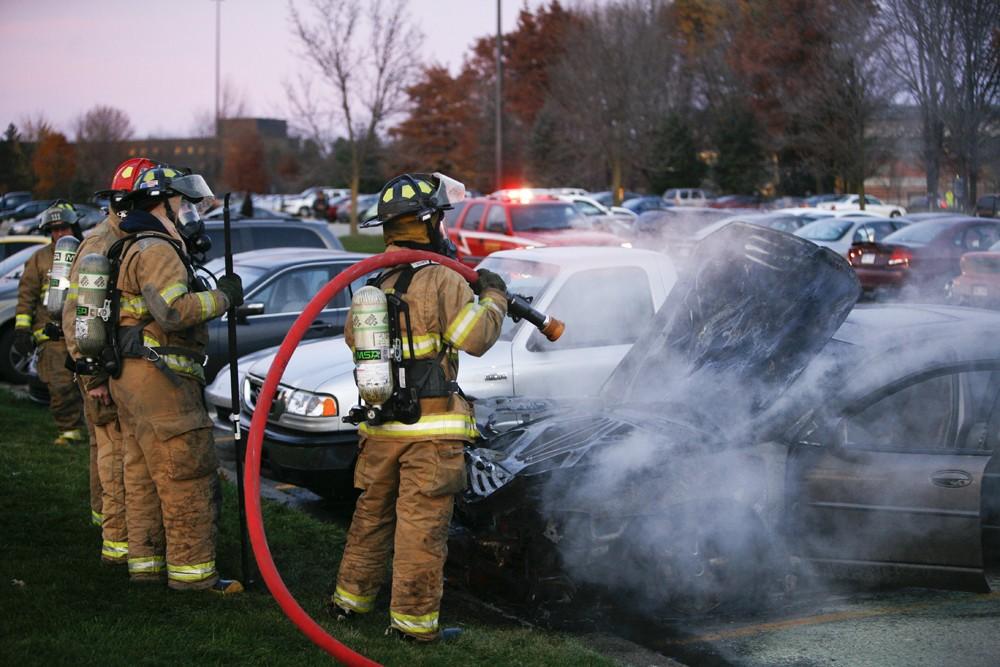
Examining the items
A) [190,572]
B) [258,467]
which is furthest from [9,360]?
[258,467]

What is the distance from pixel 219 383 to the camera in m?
7.60

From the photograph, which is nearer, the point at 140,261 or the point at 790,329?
the point at 140,261

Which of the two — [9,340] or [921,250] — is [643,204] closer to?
[921,250]

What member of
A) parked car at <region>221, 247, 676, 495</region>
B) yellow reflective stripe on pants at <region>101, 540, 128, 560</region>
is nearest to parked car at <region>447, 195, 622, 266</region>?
parked car at <region>221, 247, 676, 495</region>

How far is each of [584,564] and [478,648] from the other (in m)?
0.63

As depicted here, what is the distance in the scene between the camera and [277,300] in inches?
368

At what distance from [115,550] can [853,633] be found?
354cm

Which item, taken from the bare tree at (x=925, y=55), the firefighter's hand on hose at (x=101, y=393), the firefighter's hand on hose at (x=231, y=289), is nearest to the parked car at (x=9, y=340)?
the firefighter's hand on hose at (x=101, y=393)

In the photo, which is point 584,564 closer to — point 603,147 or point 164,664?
point 164,664

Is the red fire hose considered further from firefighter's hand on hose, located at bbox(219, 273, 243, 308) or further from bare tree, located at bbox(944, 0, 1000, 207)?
bare tree, located at bbox(944, 0, 1000, 207)

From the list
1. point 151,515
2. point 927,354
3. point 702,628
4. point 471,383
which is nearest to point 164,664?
point 151,515

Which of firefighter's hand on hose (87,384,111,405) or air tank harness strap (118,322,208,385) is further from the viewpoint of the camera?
firefighter's hand on hose (87,384,111,405)

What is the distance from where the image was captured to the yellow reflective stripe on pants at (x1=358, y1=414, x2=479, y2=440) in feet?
14.1

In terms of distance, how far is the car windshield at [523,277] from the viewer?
6914 mm
